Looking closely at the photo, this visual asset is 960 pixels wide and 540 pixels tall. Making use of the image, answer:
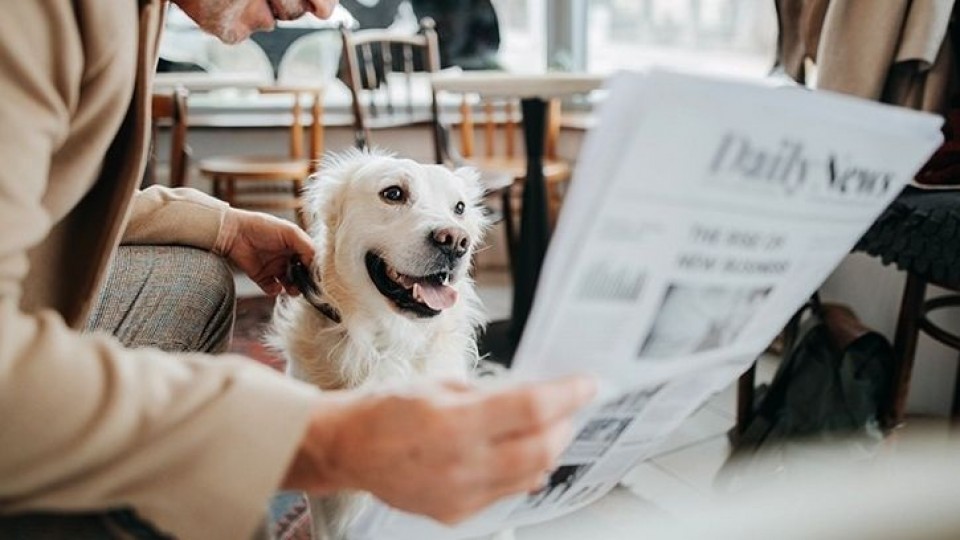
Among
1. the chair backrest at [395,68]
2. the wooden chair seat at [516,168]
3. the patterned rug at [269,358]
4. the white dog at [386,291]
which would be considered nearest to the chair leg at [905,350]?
the white dog at [386,291]

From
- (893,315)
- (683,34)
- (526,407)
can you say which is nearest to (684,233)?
(526,407)

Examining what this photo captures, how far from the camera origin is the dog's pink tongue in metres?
1.24

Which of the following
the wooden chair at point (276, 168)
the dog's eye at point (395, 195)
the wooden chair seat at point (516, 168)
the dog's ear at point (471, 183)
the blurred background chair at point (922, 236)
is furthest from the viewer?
the wooden chair at point (276, 168)

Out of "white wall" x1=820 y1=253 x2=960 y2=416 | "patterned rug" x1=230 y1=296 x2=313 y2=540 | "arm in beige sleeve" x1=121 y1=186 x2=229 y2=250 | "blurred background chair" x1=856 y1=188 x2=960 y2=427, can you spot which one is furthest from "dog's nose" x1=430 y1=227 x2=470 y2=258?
"white wall" x1=820 y1=253 x2=960 y2=416

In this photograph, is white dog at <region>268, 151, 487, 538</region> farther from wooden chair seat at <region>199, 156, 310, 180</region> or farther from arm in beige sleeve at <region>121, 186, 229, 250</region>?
wooden chair seat at <region>199, 156, 310, 180</region>

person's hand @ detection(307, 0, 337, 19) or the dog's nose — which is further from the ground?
person's hand @ detection(307, 0, 337, 19)

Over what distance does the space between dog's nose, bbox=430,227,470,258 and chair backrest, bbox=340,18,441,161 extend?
191cm

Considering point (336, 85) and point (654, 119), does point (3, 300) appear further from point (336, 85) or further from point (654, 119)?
point (336, 85)

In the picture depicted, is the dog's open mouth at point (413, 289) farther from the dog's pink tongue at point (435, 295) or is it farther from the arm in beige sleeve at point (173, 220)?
the arm in beige sleeve at point (173, 220)

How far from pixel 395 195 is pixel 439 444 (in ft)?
3.02

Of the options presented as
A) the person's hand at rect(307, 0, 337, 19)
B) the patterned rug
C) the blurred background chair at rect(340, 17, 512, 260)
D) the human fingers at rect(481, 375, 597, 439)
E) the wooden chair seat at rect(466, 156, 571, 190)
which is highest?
the person's hand at rect(307, 0, 337, 19)

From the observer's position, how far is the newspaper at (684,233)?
41 centimetres

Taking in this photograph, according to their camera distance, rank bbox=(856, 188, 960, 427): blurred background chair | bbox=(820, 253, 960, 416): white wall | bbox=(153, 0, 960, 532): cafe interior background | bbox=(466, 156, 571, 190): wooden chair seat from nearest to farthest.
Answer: bbox=(856, 188, 960, 427): blurred background chair, bbox=(820, 253, 960, 416): white wall, bbox=(466, 156, 571, 190): wooden chair seat, bbox=(153, 0, 960, 532): cafe interior background

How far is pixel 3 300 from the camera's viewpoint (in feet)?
1.38
